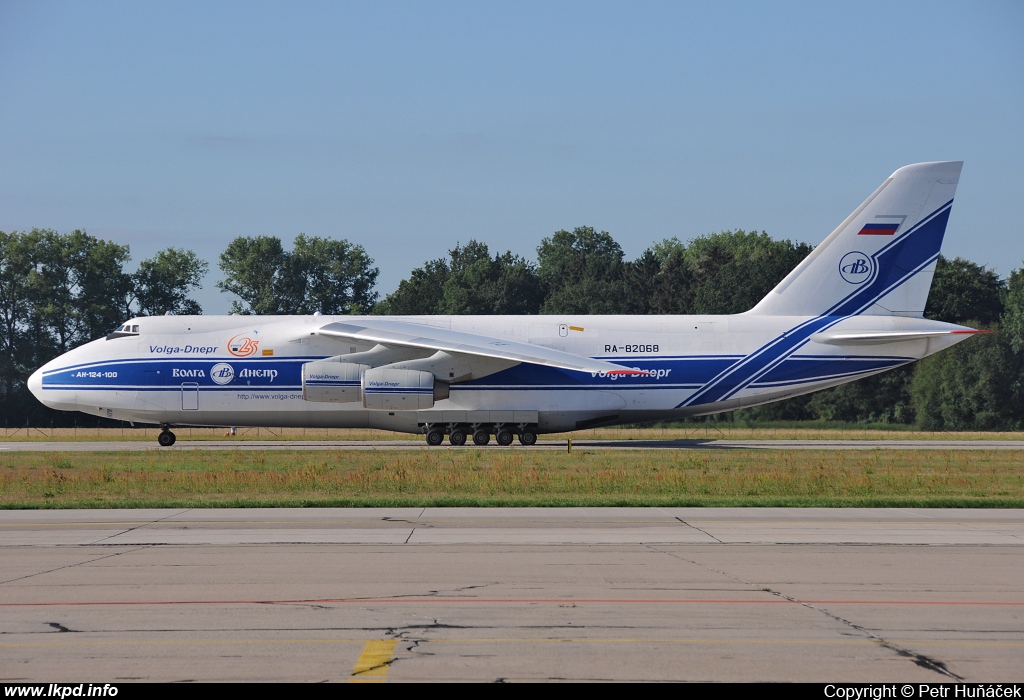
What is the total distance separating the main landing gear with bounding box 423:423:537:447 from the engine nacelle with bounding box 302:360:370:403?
3391 millimetres

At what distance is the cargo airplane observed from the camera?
35.6 m

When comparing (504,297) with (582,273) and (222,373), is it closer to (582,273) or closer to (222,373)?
(582,273)

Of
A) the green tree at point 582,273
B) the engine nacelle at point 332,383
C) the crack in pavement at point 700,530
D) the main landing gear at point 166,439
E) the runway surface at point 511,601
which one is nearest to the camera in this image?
the runway surface at point 511,601

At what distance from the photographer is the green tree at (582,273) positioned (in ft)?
286

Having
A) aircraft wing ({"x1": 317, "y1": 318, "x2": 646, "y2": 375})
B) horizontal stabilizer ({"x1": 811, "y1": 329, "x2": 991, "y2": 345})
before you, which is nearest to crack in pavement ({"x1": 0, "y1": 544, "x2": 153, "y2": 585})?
aircraft wing ({"x1": 317, "y1": 318, "x2": 646, "y2": 375})

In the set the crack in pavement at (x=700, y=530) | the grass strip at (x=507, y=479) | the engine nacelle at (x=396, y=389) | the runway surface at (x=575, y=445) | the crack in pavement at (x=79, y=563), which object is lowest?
the runway surface at (x=575, y=445)

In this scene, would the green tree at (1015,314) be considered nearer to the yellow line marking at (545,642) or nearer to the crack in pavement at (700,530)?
the crack in pavement at (700,530)

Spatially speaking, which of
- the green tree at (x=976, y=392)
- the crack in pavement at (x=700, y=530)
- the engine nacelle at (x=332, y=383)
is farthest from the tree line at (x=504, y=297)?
the crack in pavement at (x=700, y=530)

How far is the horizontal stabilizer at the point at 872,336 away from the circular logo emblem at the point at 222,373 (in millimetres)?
20870

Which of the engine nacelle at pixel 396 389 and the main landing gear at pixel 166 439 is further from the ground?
the engine nacelle at pixel 396 389

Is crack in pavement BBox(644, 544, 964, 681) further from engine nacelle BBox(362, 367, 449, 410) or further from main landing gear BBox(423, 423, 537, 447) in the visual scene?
main landing gear BBox(423, 423, 537, 447)

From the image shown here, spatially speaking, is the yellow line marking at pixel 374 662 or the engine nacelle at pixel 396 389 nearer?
the yellow line marking at pixel 374 662
